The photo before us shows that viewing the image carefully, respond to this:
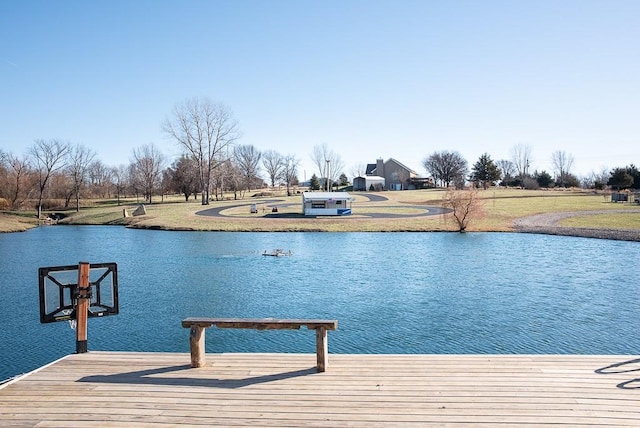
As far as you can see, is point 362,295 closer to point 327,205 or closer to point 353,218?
point 353,218

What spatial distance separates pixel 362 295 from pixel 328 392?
15.2 m

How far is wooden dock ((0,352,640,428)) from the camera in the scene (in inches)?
257

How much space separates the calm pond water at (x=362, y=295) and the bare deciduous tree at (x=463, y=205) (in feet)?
23.3

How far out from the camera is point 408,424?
20.9 ft

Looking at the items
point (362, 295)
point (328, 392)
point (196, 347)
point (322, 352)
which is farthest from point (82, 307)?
point (362, 295)

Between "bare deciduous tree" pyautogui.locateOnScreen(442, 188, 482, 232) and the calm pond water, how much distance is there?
23.3 ft

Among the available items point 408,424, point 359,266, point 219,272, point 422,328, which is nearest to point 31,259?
point 219,272

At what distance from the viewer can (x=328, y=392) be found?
7.38 meters

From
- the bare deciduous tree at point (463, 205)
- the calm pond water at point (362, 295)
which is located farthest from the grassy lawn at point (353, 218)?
the calm pond water at point (362, 295)

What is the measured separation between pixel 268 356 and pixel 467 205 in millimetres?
43089

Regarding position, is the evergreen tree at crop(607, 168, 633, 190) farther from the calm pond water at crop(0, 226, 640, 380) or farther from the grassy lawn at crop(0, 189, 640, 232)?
the calm pond water at crop(0, 226, 640, 380)

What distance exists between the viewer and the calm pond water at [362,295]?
15.8 metres

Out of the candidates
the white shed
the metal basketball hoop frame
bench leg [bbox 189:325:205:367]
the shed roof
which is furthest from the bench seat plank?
the shed roof

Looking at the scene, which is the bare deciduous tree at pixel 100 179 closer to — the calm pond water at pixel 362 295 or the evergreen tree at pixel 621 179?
the calm pond water at pixel 362 295
